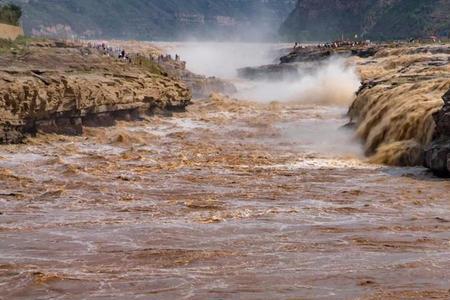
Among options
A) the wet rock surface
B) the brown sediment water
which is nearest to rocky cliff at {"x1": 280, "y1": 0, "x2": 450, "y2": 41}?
the wet rock surface

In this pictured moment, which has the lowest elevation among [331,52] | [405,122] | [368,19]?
[405,122]

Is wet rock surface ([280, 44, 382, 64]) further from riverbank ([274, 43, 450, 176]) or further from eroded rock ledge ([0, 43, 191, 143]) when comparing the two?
eroded rock ledge ([0, 43, 191, 143])

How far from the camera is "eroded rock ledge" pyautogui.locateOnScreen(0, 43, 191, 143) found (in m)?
20.9

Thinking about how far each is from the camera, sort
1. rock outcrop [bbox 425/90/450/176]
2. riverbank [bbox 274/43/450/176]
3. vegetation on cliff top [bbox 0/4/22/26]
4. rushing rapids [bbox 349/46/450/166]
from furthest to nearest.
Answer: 1. vegetation on cliff top [bbox 0/4/22/26]
2. rushing rapids [bbox 349/46/450/166]
3. riverbank [bbox 274/43/450/176]
4. rock outcrop [bbox 425/90/450/176]

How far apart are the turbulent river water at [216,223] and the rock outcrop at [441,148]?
34 centimetres

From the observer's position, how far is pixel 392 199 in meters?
13.0

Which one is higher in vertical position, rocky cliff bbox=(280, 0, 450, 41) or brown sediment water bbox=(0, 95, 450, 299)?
rocky cliff bbox=(280, 0, 450, 41)

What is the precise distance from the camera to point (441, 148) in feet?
50.2

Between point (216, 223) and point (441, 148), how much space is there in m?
6.41

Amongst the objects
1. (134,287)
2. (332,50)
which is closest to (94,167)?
(134,287)

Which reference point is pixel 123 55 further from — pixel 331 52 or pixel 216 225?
pixel 331 52

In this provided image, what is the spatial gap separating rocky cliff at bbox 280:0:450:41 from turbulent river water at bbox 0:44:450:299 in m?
84.9

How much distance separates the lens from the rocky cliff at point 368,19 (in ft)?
355

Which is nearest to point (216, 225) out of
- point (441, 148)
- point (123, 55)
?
point (441, 148)
